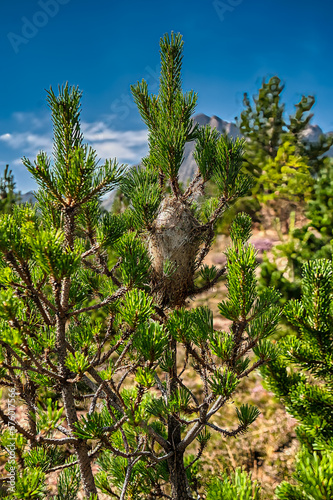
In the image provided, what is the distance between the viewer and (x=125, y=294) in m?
1.49

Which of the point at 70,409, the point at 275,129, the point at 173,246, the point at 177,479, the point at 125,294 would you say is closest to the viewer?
the point at 125,294

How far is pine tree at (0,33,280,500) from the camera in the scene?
4.51 feet

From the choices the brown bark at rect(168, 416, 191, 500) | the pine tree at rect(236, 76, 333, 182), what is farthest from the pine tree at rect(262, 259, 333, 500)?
the pine tree at rect(236, 76, 333, 182)

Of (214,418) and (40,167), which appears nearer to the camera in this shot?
(40,167)

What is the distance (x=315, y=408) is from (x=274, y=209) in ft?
43.2

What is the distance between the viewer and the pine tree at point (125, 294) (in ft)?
4.51

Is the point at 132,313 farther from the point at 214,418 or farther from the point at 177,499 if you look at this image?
the point at 214,418

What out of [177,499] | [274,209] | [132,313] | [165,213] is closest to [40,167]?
[132,313]

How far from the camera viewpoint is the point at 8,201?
6.58 metres

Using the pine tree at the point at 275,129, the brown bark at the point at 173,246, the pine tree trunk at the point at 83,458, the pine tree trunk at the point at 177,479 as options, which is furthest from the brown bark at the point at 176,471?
the pine tree at the point at 275,129

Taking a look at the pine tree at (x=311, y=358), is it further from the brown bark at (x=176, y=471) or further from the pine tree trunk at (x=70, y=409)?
the pine tree trunk at (x=70, y=409)

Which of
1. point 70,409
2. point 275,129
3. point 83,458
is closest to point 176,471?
point 83,458

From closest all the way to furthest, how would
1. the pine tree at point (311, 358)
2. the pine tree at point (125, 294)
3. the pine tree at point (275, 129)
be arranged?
the pine tree at point (125, 294) → the pine tree at point (311, 358) → the pine tree at point (275, 129)

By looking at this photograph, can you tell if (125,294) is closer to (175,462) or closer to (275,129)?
(175,462)
